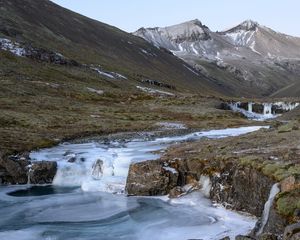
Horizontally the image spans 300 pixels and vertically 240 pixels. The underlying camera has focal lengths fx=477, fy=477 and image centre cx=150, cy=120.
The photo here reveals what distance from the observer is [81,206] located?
104 ft

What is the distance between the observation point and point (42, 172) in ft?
130

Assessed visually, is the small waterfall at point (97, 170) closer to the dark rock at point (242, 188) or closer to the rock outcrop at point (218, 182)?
the rock outcrop at point (218, 182)

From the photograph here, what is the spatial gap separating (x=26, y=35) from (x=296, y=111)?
105 meters

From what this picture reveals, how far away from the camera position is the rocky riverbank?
21.0m

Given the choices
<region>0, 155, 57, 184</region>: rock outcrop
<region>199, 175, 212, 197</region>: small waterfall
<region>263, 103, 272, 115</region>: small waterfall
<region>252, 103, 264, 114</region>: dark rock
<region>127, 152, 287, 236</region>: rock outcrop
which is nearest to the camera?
<region>127, 152, 287, 236</region>: rock outcrop

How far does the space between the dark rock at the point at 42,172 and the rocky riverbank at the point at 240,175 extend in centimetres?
917

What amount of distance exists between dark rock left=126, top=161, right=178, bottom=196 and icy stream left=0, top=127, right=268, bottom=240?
2.69ft

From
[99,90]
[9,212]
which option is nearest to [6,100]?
[99,90]

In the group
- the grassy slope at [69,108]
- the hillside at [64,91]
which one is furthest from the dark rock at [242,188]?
the hillside at [64,91]

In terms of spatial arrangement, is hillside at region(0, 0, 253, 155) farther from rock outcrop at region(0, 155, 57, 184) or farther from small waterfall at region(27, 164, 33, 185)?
small waterfall at region(27, 164, 33, 185)

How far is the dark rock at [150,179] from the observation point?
32.6m

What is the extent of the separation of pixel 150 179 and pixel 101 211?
15.0 ft

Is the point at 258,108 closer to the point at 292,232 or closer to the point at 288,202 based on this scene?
the point at 288,202

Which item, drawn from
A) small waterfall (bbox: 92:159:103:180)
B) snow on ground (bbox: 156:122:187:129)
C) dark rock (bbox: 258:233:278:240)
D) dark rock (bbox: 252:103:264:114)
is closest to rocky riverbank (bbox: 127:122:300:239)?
dark rock (bbox: 258:233:278:240)
